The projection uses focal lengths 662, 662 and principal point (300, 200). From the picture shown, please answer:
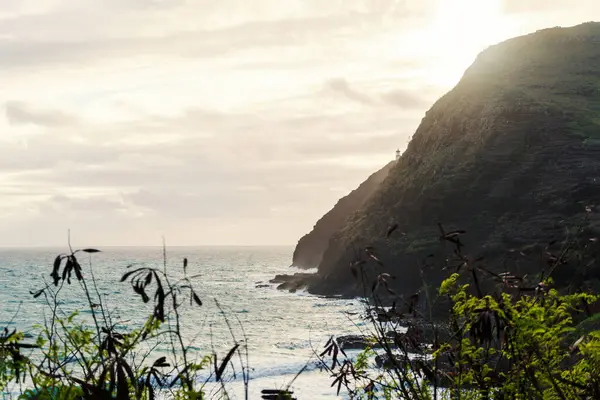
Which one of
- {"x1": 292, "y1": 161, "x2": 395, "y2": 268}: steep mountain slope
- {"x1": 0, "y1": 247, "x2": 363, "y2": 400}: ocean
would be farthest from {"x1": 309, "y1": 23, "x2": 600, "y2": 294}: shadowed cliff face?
{"x1": 292, "y1": 161, "x2": 395, "y2": 268}: steep mountain slope

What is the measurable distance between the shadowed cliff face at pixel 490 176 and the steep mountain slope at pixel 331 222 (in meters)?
29.4

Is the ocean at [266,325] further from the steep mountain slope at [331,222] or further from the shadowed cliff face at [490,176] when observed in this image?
the steep mountain slope at [331,222]

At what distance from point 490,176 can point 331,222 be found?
199ft

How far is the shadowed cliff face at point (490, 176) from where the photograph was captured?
55562mm

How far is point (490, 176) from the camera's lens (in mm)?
64312

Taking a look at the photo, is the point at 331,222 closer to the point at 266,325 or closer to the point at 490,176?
the point at 490,176

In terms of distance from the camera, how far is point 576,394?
443 cm

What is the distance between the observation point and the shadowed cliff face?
55562mm

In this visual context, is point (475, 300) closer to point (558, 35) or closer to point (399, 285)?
point (399, 285)

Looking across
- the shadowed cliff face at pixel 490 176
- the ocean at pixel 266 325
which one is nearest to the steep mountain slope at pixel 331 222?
the shadowed cliff face at pixel 490 176

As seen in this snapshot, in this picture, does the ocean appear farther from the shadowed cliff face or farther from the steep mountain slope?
the steep mountain slope

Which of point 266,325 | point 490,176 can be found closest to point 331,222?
point 490,176

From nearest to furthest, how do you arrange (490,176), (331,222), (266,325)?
(266,325), (490,176), (331,222)

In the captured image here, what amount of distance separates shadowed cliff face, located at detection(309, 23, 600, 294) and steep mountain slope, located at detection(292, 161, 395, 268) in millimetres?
29429
